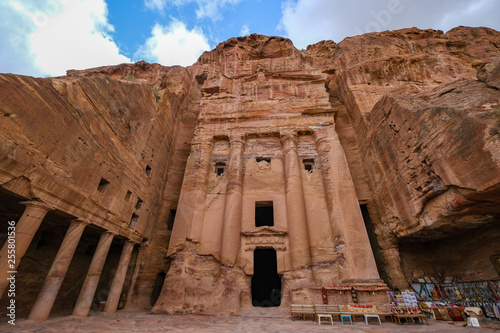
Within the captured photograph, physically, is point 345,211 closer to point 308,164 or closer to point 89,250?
point 308,164

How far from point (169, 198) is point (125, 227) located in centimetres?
466

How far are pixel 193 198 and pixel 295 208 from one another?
251 inches

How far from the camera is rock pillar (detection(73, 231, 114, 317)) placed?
8.81 m

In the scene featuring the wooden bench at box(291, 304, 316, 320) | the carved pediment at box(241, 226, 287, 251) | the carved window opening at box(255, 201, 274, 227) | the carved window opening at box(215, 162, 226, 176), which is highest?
the carved window opening at box(215, 162, 226, 176)

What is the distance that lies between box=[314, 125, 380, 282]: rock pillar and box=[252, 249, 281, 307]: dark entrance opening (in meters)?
5.74

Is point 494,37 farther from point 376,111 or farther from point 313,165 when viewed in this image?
point 313,165

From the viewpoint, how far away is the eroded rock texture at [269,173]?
26.0 feet

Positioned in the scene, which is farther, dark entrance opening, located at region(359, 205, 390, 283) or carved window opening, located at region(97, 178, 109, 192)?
dark entrance opening, located at region(359, 205, 390, 283)

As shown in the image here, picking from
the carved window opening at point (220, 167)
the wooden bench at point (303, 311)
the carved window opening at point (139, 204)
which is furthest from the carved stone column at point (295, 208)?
the carved window opening at point (139, 204)

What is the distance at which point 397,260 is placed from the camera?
12.0 meters

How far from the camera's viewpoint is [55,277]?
787cm

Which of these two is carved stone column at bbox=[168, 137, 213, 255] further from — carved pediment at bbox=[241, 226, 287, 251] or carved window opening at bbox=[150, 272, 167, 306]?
carved pediment at bbox=[241, 226, 287, 251]

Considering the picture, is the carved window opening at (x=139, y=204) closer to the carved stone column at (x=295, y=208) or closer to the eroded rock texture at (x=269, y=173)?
the eroded rock texture at (x=269, y=173)

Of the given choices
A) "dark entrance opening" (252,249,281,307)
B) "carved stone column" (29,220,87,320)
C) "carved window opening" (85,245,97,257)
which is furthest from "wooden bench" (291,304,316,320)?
"carved window opening" (85,245,97,257)
